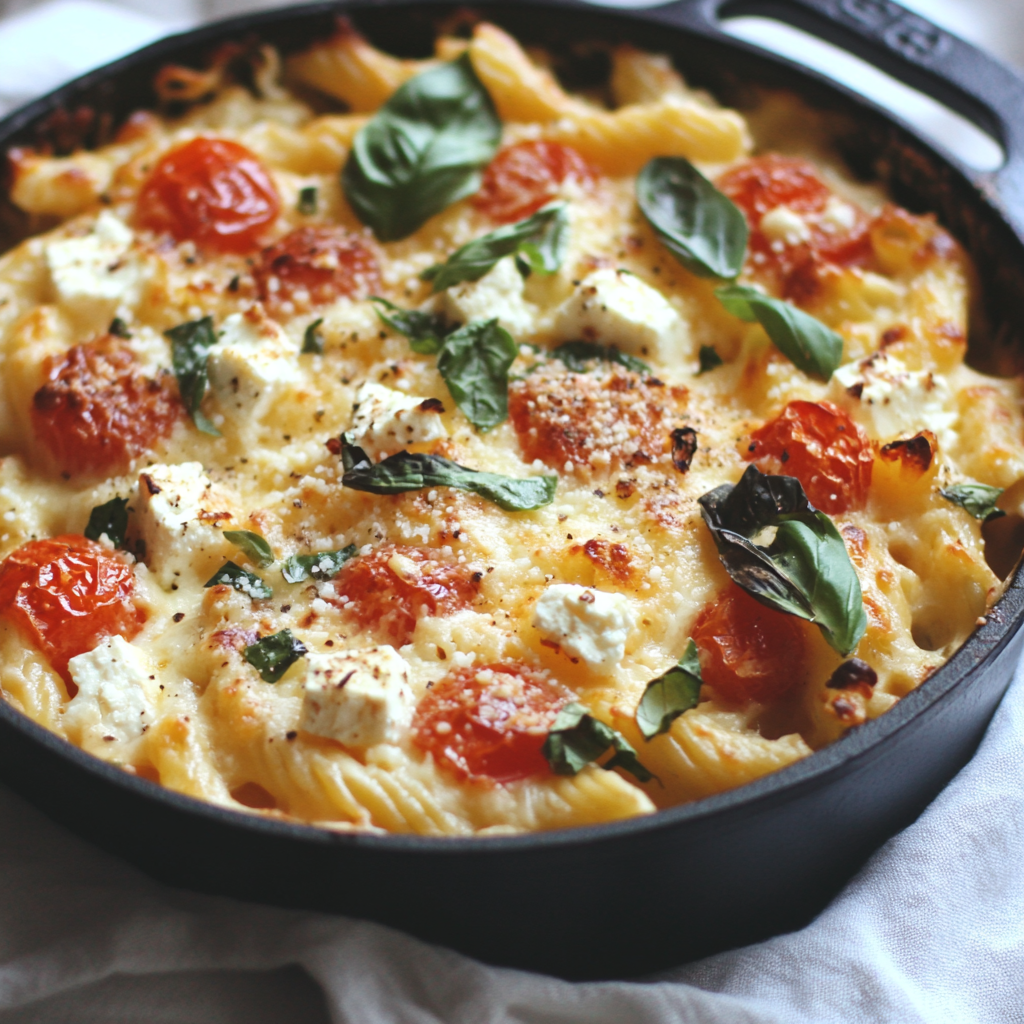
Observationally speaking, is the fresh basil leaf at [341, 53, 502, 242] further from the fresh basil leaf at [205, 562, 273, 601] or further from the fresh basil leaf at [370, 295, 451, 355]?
the fresh basil leaf at [205, 562, 273, 601]

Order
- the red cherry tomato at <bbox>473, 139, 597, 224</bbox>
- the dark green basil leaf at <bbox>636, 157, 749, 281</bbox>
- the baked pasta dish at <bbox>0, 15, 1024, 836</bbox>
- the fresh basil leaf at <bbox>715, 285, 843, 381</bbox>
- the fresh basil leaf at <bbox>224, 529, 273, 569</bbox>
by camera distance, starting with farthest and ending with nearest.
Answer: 1. the red cherry tomato at <bbox>473, 139, 597, 224</bbox>
2. the dark green basil leaf at <bbox>636, 157, 749, 281</bbox>
3. the fresh basil leaf at <bbox>715, 285, 843, 381</bbox>
4. the fresh basil leaf at <bbox>224, 529, 273, 569</bbox>
5. the baked pasta dish at <bbox>0, 15, 1024, 836</bbox>

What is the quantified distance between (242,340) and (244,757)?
1369mm

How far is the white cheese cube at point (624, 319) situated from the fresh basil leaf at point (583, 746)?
4.28 ft

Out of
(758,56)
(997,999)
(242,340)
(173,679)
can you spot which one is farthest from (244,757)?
(758,56)

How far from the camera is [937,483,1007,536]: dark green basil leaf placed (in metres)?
3.16

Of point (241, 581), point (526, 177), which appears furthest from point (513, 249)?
point (241, 581)

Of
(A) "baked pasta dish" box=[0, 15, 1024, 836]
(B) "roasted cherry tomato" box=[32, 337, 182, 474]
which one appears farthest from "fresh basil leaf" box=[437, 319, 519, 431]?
(B) "roasted cherry tomato" box=[32, 337, 182, 474]

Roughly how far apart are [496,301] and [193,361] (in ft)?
3.07

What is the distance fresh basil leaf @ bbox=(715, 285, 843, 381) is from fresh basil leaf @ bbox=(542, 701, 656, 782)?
1378mm

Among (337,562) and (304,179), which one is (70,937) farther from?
(304,179)

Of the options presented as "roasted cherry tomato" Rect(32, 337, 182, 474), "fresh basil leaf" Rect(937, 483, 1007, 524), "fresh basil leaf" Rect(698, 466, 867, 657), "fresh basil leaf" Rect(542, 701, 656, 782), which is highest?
"fresh basil leaf" Rect(937, 483, 1007, 524)

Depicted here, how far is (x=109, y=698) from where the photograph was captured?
2770 millimetres

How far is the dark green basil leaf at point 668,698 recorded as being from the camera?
8.75 ft

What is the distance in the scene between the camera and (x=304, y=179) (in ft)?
13.4
